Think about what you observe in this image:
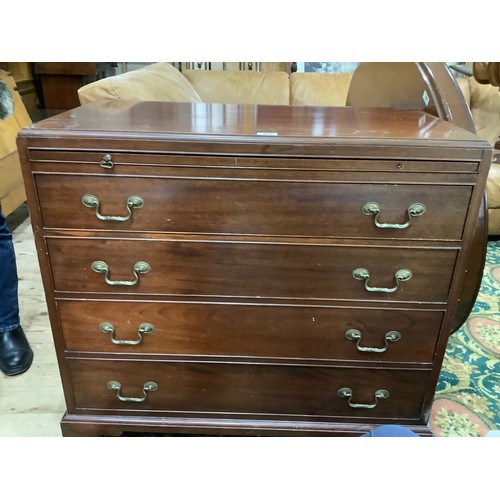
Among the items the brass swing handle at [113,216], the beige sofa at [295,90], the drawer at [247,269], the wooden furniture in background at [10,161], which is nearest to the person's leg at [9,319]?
the drawer at [247,269]

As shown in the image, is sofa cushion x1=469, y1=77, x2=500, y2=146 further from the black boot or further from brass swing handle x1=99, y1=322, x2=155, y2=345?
the black boot

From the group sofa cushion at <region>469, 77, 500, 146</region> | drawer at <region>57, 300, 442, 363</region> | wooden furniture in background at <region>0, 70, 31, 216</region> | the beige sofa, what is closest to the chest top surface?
drawer at <region>57, 300, 442, 363</region>

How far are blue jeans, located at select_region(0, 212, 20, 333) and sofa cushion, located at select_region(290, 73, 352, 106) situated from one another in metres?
2.21

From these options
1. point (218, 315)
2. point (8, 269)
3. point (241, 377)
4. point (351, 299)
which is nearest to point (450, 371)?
point (351, 299)

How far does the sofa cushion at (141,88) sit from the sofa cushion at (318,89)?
48.6 inches

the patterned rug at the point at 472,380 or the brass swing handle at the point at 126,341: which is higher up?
the brass swing handle at the point at 126,341

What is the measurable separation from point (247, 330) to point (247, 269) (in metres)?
0.17

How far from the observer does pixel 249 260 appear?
102 centimetres

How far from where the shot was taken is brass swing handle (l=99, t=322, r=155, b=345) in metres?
1.09

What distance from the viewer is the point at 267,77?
9.90 ft

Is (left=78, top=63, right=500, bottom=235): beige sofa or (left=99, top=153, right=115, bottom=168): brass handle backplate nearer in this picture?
(left=99, top=153, right=115, bottom=168): brass handle backplate

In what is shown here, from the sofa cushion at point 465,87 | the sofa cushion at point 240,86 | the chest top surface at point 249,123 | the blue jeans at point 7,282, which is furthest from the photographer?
the sofa cushion at point 465,87

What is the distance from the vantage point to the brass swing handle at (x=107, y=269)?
3.35ft

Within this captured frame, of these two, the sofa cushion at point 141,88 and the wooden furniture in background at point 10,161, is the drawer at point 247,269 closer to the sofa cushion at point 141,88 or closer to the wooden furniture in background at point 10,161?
the sofa cushion at point 141,88
